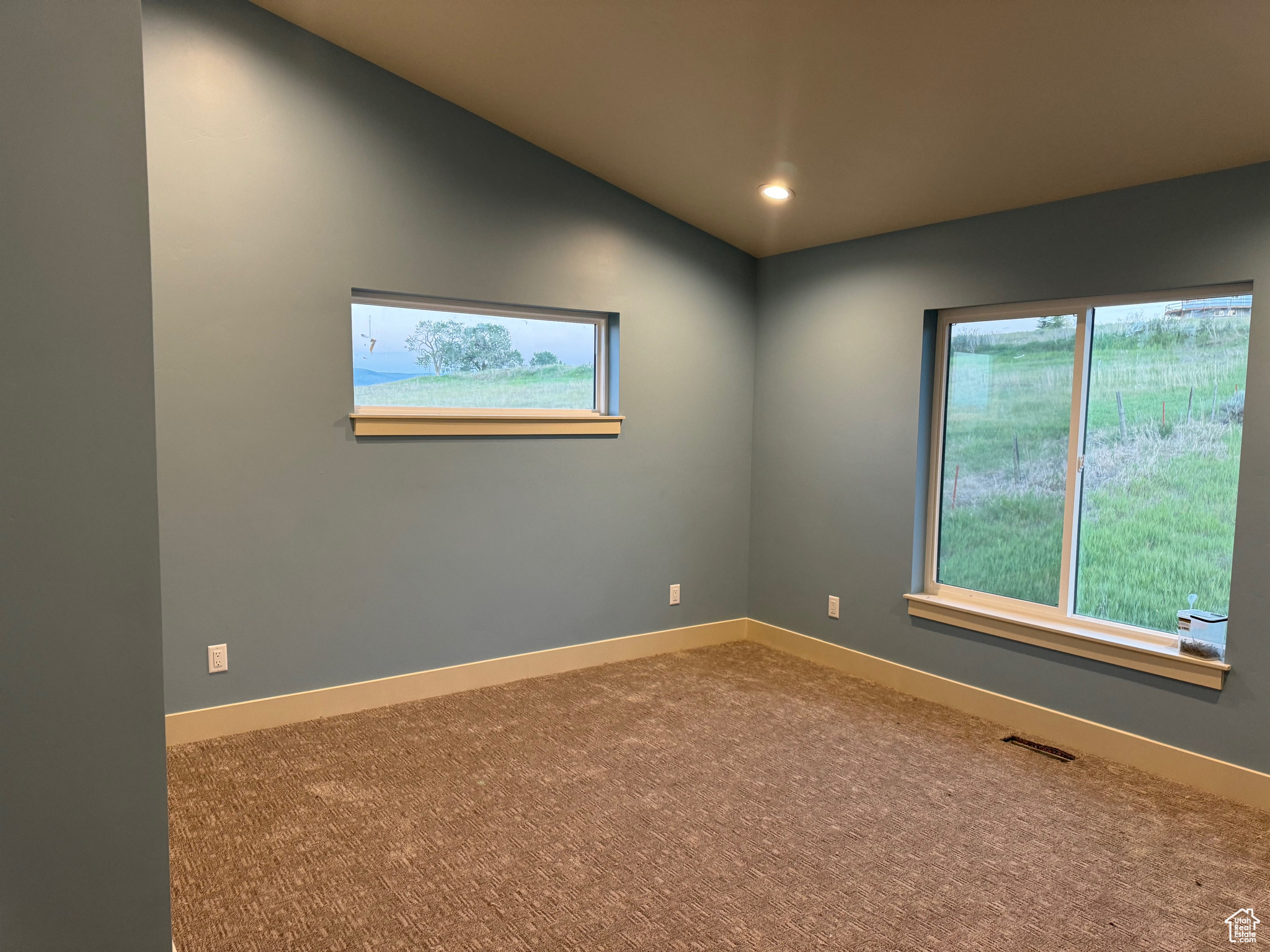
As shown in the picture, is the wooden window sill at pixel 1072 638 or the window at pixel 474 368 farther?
the window at pixel 474 368

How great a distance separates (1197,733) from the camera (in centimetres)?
290

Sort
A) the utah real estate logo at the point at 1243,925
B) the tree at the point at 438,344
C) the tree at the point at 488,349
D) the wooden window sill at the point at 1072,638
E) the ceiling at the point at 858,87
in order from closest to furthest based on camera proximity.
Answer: the utah real estate logo at the point at 1243,925, the ceiling at the point at 858,87, the wooden window sill at the point at 1072,638, the tree at the point at 438,344, the tree at the point at 488,349

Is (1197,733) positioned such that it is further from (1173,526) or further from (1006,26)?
(1006,26)

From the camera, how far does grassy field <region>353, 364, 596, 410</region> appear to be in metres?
3.63

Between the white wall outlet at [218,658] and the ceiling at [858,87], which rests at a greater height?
the ceiling at [858,87]

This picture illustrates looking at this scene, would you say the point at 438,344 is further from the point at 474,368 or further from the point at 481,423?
the point at 481,423

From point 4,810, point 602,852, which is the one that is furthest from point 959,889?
point 4,810

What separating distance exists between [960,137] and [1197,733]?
2.32 metres

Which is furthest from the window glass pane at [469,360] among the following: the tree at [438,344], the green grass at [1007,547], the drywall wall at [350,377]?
the green grass at [1007,547]

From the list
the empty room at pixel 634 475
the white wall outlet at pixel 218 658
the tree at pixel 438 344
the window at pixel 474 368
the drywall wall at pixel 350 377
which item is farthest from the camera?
the tree at pixel 438 344

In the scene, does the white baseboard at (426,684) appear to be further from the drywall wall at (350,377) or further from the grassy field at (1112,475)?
the grassy field at (1112,475)

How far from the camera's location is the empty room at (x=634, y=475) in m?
1.46

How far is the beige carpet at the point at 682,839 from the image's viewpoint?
2.08m

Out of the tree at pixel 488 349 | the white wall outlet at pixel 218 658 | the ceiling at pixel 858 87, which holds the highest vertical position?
the ceiling at pixel 858 87
